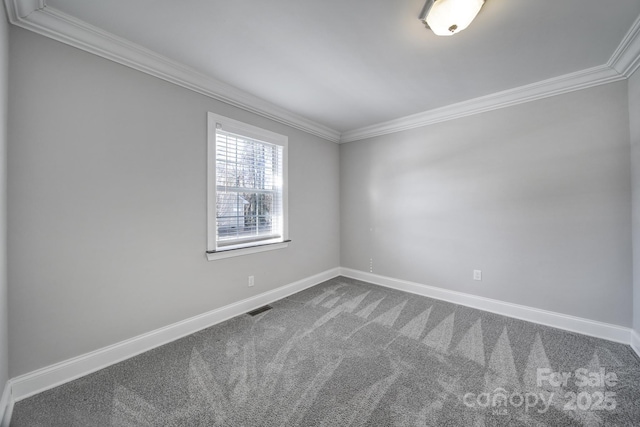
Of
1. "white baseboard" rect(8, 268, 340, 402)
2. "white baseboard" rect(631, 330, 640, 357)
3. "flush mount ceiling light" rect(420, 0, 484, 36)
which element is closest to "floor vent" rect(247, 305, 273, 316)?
"white baseboard" rect(8, 268, 340, 402)

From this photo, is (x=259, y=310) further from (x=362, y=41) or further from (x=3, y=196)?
(x=362, y=41)

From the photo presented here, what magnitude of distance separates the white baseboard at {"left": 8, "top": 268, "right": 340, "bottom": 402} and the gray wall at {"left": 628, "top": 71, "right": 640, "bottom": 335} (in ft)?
11.6

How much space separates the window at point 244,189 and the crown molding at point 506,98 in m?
1.65

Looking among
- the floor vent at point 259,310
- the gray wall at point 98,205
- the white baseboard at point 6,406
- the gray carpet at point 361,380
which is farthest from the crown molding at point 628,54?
the white baseboard at point 6,406

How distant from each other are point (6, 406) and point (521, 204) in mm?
4384

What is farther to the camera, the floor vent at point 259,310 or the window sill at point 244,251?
the floor vent at point 259,310

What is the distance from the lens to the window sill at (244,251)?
8.18ft

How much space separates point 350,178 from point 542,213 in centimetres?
246

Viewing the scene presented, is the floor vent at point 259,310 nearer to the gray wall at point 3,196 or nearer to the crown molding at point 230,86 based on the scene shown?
the gray wall at point 3,196

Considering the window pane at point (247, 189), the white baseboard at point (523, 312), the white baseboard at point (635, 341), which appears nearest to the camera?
the white baseboard at point (635, 341)

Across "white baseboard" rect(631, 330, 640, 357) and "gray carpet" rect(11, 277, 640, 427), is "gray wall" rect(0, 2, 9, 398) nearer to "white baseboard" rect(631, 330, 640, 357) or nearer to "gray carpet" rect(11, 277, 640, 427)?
"gray carpet" rect(11, 277, 640, 427)

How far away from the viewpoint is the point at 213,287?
251 centimetres

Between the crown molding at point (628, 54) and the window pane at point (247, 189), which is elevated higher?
the crown molding at point (628, 54)

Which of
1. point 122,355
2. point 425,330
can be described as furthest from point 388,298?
point 122,355
